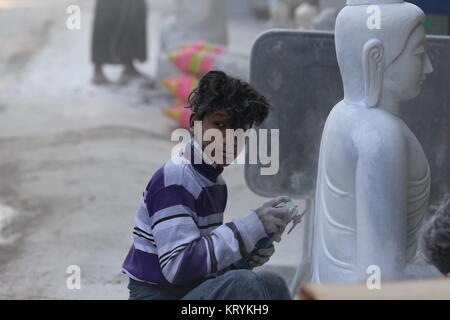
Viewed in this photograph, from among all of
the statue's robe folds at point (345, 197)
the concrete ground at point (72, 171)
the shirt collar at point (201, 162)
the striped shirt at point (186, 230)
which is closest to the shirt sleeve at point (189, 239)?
the striped shirt at point (186, 230)

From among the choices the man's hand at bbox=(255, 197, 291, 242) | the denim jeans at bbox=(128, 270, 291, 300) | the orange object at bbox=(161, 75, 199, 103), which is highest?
the man's hand at bbox=(255, 197, 291, 242)

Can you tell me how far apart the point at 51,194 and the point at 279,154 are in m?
2.98

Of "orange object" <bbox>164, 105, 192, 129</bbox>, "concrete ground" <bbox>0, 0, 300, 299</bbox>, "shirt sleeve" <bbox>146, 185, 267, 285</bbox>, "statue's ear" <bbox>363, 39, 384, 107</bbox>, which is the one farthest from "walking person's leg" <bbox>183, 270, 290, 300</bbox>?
"orange object" <bbox>164, 105, 192, 129</bbox>

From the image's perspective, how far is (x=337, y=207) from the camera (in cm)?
262

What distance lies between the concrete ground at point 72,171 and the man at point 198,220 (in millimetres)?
1980

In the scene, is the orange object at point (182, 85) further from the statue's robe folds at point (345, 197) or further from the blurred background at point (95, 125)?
the statue's robe folds at point (345, 197)

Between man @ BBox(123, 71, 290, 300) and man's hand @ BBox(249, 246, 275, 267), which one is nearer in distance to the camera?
man @ BBox(123, 71, 290, 300)

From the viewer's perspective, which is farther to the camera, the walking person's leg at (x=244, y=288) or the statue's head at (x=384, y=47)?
the statue's head at (x=384, y=47)

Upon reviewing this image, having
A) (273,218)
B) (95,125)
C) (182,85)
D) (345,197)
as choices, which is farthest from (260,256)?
(95,125)

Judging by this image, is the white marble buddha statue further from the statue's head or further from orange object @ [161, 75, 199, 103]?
orange object @ [161, 75, 199, 103]

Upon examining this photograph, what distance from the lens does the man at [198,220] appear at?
7.86 ft

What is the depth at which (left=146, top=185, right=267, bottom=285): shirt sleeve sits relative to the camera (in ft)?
7.82

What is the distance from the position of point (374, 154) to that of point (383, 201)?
14 cm
